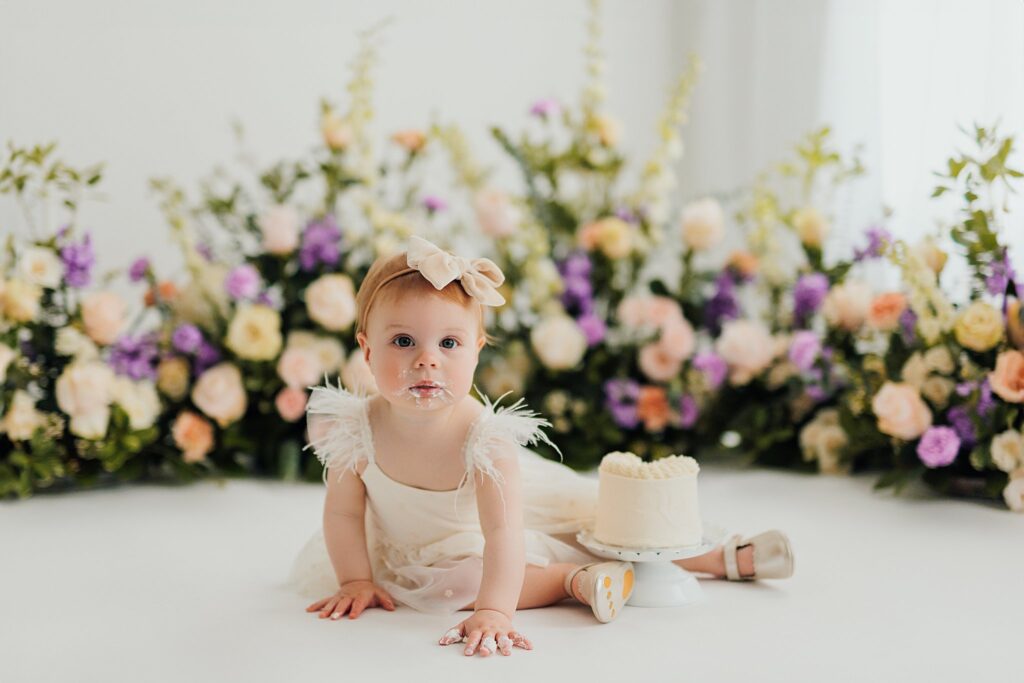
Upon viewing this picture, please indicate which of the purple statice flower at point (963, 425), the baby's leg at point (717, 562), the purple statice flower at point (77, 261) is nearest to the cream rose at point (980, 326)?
the purple statice flower at point (963, 425)

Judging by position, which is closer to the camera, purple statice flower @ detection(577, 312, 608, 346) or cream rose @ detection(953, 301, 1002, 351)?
cream rose @ detection(953, 301, 1002, 351)

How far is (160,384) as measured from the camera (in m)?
3.12

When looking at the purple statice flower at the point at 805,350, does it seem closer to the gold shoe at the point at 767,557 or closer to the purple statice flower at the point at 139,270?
the gold shoe at the point at 767,557

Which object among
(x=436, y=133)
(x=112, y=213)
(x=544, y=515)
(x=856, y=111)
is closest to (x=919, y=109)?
(x=856, y=111)

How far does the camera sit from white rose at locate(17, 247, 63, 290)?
2.87 m

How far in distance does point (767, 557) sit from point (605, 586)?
410mm

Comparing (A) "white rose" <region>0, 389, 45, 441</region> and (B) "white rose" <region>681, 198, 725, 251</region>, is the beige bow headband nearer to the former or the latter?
(A) "white rose" <region>0, 389, 45, 441</region>

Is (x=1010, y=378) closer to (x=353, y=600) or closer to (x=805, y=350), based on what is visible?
(x=805, y=350)

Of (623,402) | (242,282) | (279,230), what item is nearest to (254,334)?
(242,282)

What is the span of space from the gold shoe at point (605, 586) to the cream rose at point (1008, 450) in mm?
1160

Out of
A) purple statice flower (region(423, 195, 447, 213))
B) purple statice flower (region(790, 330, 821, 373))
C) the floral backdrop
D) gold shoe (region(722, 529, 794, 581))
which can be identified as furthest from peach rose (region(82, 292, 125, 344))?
purple statice flower (region(790, 330, 821, 373))

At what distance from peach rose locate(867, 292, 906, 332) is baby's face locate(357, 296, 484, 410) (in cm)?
159

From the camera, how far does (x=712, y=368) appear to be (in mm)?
3355

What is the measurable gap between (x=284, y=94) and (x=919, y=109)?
7.45ft
